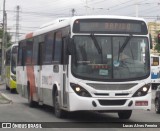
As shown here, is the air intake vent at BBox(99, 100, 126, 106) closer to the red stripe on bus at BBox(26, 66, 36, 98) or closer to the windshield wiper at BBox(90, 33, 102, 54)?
the windshield wiper at BBox(90, 33, 102, 54)

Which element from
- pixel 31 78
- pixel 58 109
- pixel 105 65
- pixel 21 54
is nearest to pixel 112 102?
pixel 105 65

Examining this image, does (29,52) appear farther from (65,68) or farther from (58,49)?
(65,68)

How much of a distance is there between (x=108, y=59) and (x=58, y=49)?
7.96ft

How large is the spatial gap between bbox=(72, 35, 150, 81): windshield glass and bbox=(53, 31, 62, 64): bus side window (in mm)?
1525

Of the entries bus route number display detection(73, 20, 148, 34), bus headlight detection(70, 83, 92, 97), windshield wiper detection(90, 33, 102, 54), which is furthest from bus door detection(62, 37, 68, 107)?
windshield wiper detection(90, 33, 102, 54)

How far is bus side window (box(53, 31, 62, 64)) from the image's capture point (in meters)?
17.4

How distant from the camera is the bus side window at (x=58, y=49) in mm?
17375

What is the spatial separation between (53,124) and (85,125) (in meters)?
0.93

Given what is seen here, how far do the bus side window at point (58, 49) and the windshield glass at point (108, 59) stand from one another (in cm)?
152

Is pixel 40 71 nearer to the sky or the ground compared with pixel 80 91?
nearer to the ground

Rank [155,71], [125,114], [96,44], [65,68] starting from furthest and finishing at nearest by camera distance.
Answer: [155,71] < [125,114] < [65,68] < [96,44]

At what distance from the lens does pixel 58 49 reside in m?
17.6

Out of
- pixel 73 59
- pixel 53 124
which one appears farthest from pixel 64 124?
pixel 73 59

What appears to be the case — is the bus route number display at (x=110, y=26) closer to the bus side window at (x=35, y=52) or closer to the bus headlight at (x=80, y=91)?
the bus headlight at (x=80, y=91)
